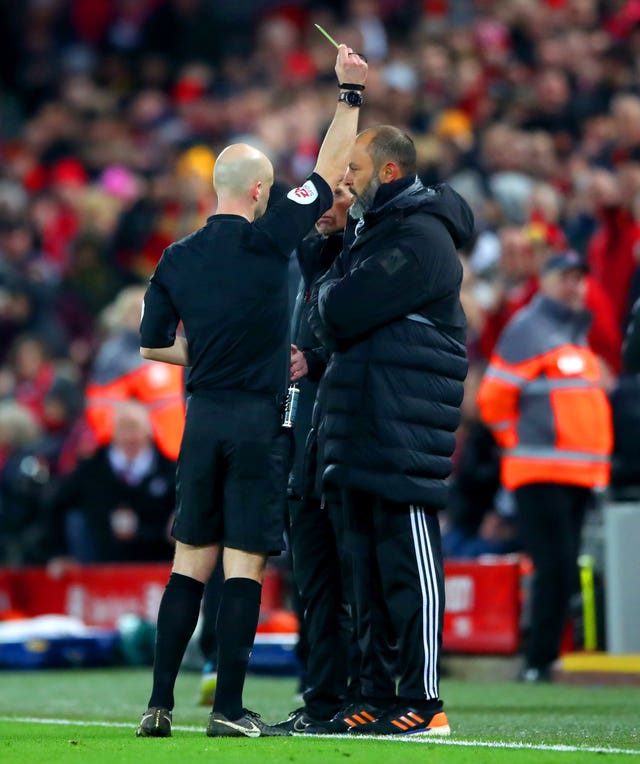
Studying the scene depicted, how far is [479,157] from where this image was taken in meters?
15.3

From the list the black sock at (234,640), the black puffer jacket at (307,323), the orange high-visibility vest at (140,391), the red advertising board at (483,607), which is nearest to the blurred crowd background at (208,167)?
the orange high-visibility vest at (140,391)

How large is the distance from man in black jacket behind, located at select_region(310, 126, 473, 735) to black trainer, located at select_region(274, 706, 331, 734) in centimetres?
9

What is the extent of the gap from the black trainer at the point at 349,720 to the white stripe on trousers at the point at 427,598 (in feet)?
0.77

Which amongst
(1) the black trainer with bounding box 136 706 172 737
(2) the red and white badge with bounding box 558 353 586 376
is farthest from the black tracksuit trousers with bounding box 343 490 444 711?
(2) the red and white badge with bounding box 558 353 586 376

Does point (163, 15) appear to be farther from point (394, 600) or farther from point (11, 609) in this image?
point (394, 600)

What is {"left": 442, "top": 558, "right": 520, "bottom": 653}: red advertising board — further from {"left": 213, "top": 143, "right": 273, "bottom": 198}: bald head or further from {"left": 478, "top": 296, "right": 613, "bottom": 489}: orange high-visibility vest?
{"left": 213, "top": 143, "right": 273, "bottom": 198}: bald head

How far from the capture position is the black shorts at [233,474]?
6.53 m

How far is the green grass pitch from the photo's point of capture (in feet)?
18.8

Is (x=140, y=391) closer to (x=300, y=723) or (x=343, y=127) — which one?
(x=300, y=723)

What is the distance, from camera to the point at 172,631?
6543 millimetres

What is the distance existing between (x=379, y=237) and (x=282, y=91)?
13302 millimetres

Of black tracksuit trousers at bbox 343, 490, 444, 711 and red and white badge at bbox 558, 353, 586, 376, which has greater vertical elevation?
red and white badge at bbox 558, 353, 586, 376

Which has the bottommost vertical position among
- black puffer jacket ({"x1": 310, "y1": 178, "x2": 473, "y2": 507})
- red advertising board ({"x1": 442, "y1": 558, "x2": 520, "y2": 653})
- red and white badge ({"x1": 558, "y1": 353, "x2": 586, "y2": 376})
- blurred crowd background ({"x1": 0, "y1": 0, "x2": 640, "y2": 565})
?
red advertising board ({"x1": 442, "y1": 558, "x2": 520, "y2": 653})

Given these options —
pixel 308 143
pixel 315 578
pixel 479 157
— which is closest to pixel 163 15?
pixel 308 143
